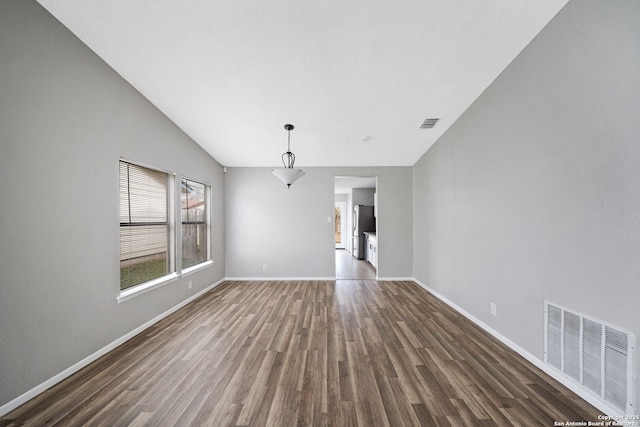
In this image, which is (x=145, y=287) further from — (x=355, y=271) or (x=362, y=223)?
(x=362, y=223)

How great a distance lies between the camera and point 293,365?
7.14 ft

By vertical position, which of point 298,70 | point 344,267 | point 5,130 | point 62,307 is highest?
point 298,70

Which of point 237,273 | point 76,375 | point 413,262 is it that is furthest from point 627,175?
point 237,273

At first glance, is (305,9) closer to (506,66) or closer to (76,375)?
(506,66)

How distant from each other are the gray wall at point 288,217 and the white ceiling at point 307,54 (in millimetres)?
1663

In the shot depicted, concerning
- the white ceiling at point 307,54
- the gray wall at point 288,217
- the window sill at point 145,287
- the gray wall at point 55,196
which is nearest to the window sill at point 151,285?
the window sill at point 145,287

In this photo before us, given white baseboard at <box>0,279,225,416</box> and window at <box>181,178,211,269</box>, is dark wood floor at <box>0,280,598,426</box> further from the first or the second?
window at <box>181,178,211,269</box>

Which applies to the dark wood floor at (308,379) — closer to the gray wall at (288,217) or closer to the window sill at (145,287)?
the window sill at (145,287)

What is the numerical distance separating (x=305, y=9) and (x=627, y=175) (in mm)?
2592

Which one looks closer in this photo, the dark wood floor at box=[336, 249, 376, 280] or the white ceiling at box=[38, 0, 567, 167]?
A: the white ceiling at box=[38, 0, 567, 167]

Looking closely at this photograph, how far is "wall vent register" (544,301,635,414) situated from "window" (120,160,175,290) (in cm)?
427

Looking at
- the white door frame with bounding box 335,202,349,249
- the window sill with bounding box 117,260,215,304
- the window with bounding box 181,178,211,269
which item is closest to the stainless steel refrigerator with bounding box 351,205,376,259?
the white door frame with bounding box 335,202,349,249

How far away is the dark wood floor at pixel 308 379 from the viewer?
1.61 meters

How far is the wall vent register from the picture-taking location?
154cm
